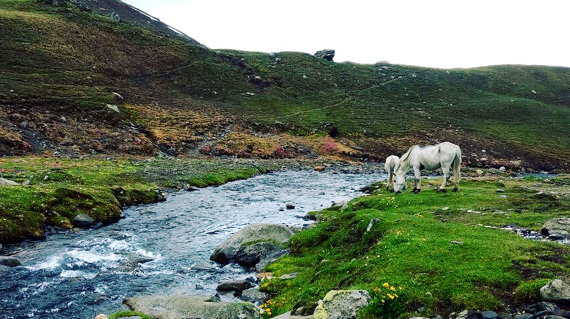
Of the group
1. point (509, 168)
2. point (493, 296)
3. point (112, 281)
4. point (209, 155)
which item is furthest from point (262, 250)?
point (509, 168)

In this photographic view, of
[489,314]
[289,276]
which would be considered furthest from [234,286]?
[489,314]

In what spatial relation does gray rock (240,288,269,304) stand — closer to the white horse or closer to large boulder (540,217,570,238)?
large boulder (540,217,570,238)

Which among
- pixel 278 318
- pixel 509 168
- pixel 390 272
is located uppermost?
pixel 390 272

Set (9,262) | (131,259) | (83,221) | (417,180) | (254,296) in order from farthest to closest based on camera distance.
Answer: (417,180) → (83,221) → (131,259) → (9,262) → (254,296)

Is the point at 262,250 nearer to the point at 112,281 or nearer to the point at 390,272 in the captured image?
the point at 112,281

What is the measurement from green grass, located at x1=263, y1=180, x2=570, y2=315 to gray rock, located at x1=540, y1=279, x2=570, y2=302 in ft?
1.36

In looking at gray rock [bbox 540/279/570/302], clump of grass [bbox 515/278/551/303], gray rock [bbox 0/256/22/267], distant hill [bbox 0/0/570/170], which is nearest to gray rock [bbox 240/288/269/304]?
clump of grass [bbox 515/278/551/303]

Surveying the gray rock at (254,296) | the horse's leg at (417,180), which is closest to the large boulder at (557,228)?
the horse's leg at (417,180)

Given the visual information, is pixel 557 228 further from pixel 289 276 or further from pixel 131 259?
pixel 131 259

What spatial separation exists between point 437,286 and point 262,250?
989cm

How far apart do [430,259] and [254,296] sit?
641 centimetres

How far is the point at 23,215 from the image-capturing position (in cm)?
2078

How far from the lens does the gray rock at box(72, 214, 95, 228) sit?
74.6 feet

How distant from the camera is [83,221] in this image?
901 inches
